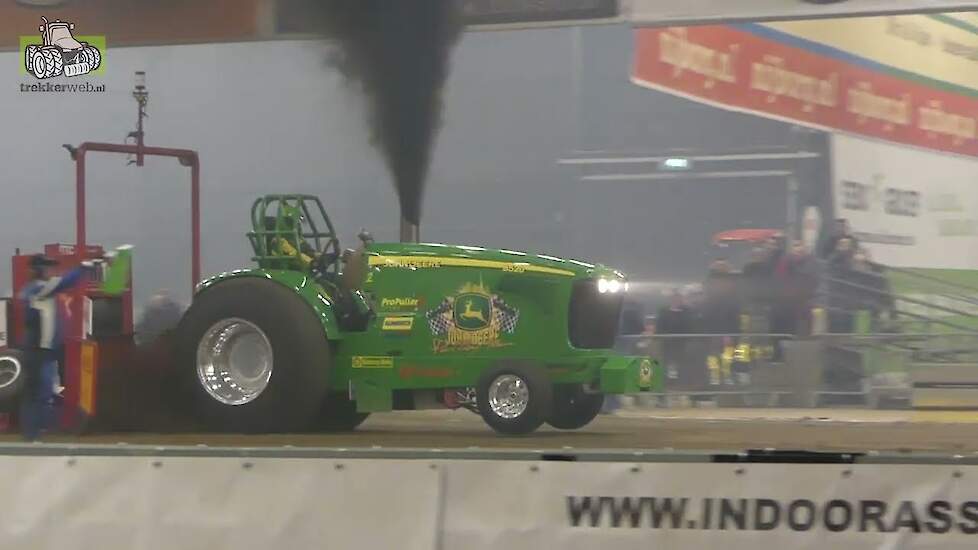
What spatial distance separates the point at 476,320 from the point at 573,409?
2.05 ft

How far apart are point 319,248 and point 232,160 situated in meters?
1.35

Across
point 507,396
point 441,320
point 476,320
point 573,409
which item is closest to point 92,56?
point 441,320

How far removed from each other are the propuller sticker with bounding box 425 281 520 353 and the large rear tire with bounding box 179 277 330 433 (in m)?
0.53

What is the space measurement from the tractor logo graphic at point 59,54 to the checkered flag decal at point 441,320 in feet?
8.11

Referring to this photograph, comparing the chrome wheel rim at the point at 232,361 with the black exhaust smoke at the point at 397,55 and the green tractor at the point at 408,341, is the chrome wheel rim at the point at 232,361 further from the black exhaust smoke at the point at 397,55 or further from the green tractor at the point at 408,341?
the black exhaust smoke at the point at 397,55

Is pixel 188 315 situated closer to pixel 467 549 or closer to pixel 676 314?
pixel 467 549

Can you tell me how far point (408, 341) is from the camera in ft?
19.3

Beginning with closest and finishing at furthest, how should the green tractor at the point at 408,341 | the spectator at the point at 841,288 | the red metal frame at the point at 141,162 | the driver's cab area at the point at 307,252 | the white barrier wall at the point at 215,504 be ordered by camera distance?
the white barrier wall at the point at 215,504, the green tractor at the point at 408,341, the driver's cab area at the point at 307,252, the red metal frame at the point at 141,162, the spectator at the point at 841,288

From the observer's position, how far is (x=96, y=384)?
592cm

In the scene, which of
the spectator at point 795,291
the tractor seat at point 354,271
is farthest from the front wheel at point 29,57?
the spectator at point 795,291

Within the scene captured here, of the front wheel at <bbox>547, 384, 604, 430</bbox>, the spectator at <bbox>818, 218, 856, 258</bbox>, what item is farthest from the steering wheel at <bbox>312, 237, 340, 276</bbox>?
the spectator at <bbox>818, 218, 856, 258</bbox>

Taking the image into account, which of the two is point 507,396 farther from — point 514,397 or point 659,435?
A: point 659,435

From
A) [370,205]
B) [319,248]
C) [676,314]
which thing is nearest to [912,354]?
[676,314]

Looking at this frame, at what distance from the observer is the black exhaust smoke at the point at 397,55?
22.4 ft
